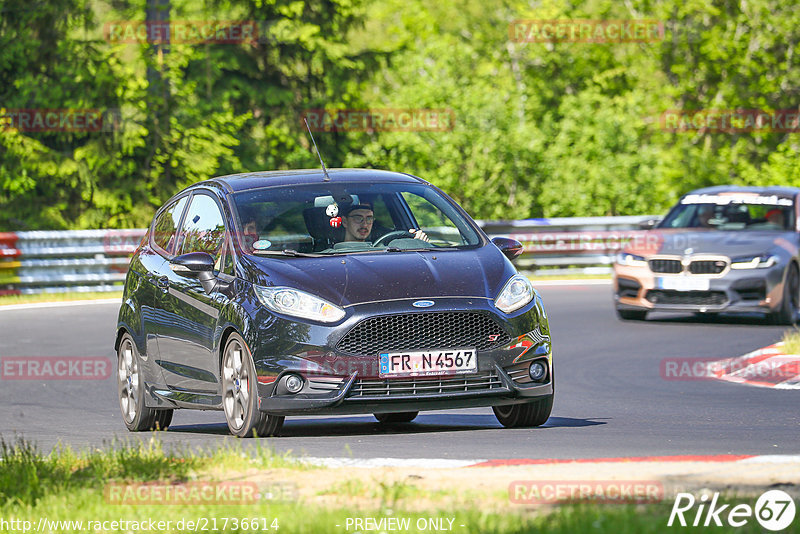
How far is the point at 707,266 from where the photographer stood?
61.7ft

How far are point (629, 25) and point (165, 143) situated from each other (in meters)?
15.3

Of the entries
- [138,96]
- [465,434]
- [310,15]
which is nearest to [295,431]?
[465,434]

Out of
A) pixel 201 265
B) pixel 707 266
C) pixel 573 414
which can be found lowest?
pixel 707 266

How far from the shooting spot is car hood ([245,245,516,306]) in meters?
9.44

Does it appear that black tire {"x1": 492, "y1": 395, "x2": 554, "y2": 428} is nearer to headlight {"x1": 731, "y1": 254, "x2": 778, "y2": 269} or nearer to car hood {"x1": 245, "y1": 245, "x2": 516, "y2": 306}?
car hood {"x1": 245, "y1": 245, "x2": 516, "y2": 306}

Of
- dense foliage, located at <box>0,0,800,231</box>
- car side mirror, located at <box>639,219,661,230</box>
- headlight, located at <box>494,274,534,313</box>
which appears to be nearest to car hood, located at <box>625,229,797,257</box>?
car side mirror, located at <box>639,219,661,230</box>

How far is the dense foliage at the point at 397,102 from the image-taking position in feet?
104

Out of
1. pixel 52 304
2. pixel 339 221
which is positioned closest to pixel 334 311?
pixel 339 221

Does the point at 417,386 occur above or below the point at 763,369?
above

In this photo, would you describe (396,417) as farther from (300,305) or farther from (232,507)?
(232,507)

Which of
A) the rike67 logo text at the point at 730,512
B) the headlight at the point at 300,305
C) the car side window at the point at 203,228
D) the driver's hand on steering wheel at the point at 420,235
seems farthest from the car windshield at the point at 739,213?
the rike67 logo text at the point at 730,512

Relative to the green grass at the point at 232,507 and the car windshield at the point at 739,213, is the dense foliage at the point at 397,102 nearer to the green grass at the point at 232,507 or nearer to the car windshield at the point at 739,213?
the car windshield at the point at 739,213

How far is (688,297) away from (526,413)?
9107mm

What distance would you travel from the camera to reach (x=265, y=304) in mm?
9461
